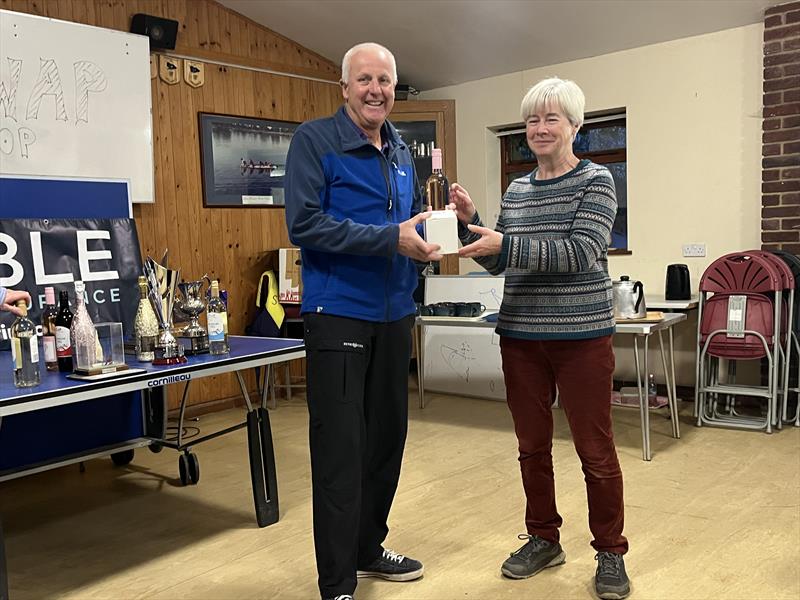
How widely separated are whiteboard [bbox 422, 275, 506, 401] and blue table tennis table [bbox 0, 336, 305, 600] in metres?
2.27

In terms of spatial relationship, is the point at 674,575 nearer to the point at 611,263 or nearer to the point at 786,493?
the point at 786,493

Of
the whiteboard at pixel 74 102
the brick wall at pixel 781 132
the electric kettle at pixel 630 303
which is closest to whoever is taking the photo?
the electric kettle at pixel 630 303

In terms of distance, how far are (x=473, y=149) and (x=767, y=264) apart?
2558 mm

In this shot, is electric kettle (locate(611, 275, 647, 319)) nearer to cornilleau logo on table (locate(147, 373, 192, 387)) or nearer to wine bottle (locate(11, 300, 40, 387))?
cornilleau logo on table (locate(147, 373, 192, 387))

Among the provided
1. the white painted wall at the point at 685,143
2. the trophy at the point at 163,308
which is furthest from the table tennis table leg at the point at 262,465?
the white painted wall at the point at 685,143

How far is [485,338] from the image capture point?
5.23m

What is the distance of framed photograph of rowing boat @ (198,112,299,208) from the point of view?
5.19 meters

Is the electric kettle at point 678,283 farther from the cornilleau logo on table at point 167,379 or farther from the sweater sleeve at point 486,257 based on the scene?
the cornilleau logo on table at point 167,379

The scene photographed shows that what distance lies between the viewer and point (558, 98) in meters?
2.12

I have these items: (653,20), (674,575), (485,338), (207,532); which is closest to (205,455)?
(207,532)

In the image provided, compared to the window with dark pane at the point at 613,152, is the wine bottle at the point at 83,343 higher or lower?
lower

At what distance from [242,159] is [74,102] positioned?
4.26 feet

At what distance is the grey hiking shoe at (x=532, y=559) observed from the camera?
2434mm

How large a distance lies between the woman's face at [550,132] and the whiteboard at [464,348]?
9.70ft
